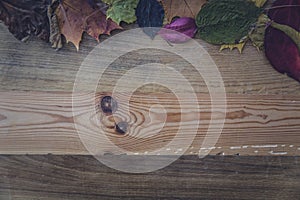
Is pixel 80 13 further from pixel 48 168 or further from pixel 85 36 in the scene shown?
pixel 48 168

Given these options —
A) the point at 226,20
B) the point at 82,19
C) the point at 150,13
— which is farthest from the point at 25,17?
the point at 226,20

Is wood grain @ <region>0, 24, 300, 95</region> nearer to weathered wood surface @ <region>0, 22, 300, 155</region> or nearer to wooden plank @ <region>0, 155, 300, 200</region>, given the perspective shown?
weathered wood surface @ <region>0, 22, 300, 155</region>

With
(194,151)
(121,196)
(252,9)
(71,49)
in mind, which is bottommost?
(121,196)

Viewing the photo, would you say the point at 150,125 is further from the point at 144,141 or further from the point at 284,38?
the point at 284,38

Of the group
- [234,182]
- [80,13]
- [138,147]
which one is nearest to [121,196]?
[138,147]

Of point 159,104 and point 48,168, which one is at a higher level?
point 159,104
